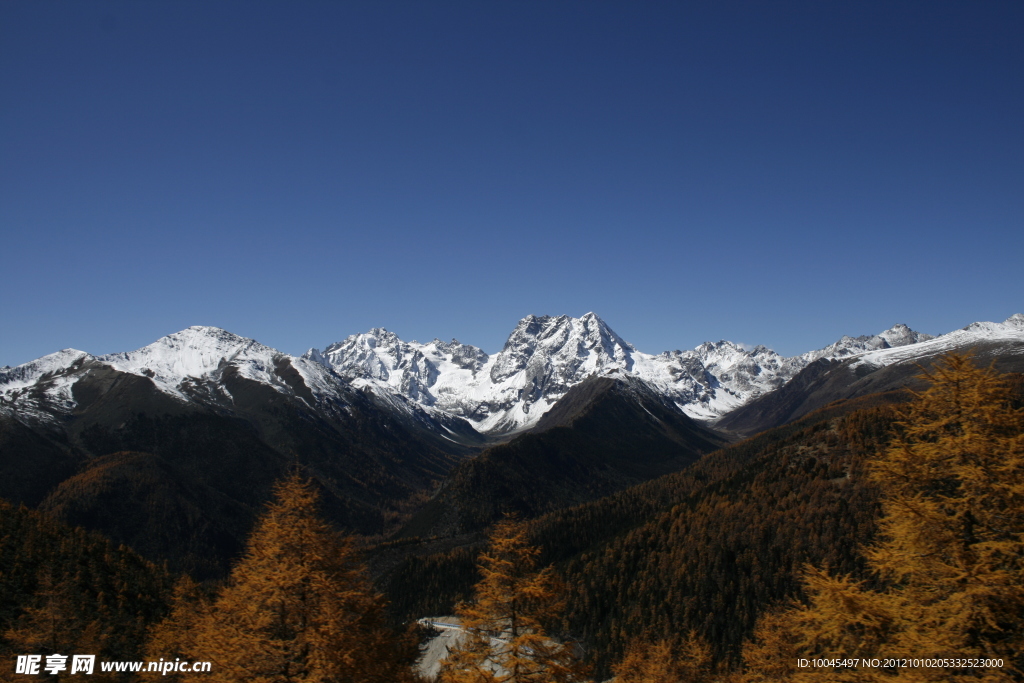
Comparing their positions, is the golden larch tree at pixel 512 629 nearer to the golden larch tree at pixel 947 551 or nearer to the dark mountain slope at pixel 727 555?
the golden larch tree at pixel 947 551

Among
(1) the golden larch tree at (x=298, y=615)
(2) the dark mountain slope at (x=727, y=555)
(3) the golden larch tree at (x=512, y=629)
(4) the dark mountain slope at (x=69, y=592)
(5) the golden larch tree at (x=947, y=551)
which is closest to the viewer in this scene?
(5) the golden larch tree at (x=947, y=551)

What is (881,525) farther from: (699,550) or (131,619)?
(699,550)

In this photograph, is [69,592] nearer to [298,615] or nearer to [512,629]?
[298,615]

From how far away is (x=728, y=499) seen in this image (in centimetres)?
19138

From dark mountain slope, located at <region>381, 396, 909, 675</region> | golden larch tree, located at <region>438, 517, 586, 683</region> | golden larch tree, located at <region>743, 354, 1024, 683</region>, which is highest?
golden larch tree, located at <region>743, 354, 1024, 683</region>

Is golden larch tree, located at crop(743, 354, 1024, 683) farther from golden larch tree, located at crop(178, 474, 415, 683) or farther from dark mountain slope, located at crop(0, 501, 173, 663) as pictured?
dark mountain slope, located at crop(0, 501, 173, 663)

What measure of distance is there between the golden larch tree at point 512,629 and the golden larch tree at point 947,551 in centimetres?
1170

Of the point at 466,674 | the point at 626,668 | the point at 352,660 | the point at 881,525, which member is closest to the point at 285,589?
the point at 352,660

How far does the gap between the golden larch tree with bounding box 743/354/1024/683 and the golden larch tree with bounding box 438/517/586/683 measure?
11703mm

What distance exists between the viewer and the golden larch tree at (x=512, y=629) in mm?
26203

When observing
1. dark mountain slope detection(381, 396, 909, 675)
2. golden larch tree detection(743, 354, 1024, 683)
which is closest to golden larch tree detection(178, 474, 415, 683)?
golden larch tree detection(743, 354, 1024, 683)

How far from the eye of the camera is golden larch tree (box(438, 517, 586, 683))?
2620 centimetres

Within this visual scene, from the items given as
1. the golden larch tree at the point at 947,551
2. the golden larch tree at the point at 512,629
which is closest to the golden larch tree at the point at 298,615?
the golden larch tree at the point at 512,629

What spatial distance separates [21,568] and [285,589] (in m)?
121
